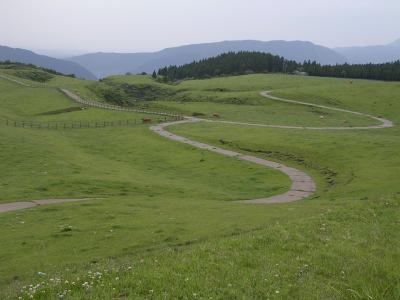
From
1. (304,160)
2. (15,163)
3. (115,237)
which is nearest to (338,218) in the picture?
(115,237)

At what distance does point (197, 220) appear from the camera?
2502cm

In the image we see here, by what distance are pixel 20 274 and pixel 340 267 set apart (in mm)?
11867

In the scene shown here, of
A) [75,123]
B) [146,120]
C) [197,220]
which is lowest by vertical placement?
[75,123]

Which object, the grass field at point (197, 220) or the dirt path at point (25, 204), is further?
the dirt path at point (25, 204)

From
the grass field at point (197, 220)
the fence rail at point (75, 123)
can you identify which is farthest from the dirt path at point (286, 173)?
the fence rail at point (75, 123)

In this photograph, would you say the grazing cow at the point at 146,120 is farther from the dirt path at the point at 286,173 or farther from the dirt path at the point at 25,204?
the dirt path at the point at 25,204

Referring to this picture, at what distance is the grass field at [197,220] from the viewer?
12.2 metres

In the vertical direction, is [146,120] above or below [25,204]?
below

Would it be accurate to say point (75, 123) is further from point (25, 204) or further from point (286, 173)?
point (25, 204)

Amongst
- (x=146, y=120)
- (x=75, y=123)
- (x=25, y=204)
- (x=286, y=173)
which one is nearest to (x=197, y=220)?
(x=25, y=204)

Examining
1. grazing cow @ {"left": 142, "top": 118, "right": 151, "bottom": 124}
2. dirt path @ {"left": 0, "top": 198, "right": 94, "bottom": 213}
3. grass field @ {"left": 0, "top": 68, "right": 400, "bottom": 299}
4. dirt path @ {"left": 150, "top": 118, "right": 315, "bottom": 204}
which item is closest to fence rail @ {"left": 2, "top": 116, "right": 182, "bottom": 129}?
grazing cow @ {"left": 142, "top": 118, "right": 151, "bottom": 124}

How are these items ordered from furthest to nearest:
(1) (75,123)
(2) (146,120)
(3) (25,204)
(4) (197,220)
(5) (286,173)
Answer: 1. (2) (146,120)
2. (1) (75,123)
3. (5) (286,173)
4. (3) (25,204)
5. (4) (197,220)

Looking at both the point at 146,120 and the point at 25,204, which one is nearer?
the point at 25,204

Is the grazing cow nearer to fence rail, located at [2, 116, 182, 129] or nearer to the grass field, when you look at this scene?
fence rail, located at [2, 116, 182, 129]
